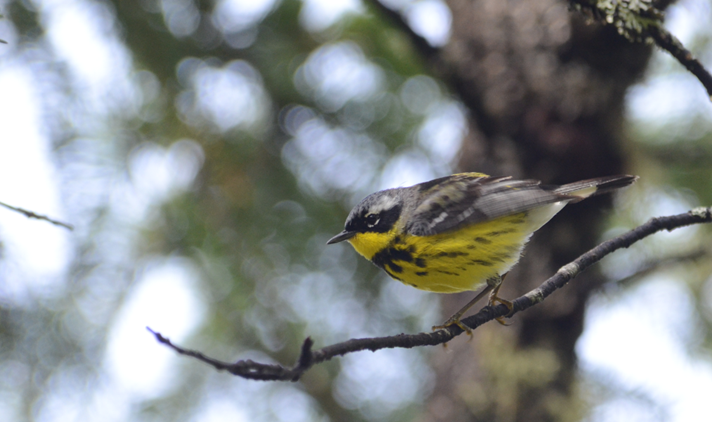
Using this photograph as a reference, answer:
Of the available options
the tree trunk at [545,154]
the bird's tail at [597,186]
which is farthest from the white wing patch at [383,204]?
the tree trunk at [545,154]

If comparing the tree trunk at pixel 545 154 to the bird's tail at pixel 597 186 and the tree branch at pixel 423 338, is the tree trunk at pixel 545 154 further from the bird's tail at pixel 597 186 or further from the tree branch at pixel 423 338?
the tree branch at pixel 423 338

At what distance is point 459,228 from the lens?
2229 millimetres

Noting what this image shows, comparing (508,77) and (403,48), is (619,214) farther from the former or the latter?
(403,48)

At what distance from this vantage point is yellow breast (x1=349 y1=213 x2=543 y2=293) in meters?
2.15

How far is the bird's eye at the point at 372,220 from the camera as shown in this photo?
2455 mm

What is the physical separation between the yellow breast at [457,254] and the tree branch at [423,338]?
0.40 metres

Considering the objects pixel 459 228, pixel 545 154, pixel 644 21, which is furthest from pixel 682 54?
pixel 545 154

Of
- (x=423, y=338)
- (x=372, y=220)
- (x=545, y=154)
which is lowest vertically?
(x=423, y=338)

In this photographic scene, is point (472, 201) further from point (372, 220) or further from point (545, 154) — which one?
point (545, 154)

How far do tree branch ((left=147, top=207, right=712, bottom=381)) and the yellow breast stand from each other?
40 cm

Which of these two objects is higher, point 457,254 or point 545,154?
point 545,154

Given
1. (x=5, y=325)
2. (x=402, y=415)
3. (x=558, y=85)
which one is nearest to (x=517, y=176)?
(x=558, y=85)

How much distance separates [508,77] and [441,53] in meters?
0.46

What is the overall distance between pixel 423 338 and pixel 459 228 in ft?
3.11
